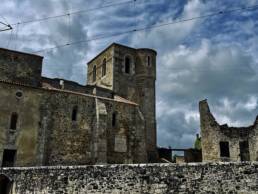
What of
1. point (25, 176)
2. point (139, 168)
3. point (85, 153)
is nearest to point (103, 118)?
point (85, 153)

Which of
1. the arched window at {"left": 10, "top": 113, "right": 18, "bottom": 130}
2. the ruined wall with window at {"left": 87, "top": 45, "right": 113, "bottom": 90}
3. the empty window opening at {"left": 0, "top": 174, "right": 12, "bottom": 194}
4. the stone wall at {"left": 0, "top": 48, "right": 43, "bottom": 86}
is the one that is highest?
the ruined wall with window at {"left": 87, "top": 45, "right": 113, "bottom": 90}

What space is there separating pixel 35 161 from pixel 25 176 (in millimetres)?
9441

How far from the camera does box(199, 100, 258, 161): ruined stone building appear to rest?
27078 mm

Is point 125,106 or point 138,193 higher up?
point 125,106

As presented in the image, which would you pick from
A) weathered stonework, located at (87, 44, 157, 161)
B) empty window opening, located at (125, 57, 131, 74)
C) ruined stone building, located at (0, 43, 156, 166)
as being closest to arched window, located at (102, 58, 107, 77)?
weathered stonework, located at (87, 44, 157, 161)

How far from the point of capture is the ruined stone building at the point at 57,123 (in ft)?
80.3

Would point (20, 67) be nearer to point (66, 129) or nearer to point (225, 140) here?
point (66, 129)

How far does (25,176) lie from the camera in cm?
1538

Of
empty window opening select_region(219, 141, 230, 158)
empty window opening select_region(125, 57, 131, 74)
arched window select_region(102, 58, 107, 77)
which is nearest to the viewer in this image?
empty window opening select_region(219, 141, 230, 158)

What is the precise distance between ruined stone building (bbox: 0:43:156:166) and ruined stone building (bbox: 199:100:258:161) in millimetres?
5855

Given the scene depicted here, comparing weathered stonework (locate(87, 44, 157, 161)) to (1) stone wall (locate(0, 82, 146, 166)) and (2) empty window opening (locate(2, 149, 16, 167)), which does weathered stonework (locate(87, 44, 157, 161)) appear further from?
(2) empty window opening (locate(2, 149, 16, 167))

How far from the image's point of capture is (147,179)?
12.5 metres

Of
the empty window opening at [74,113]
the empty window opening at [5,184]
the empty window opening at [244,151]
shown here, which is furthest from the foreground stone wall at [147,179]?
the empty window opening at [244,151]

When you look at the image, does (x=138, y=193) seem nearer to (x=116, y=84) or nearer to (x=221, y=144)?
(x=221, y=144)
